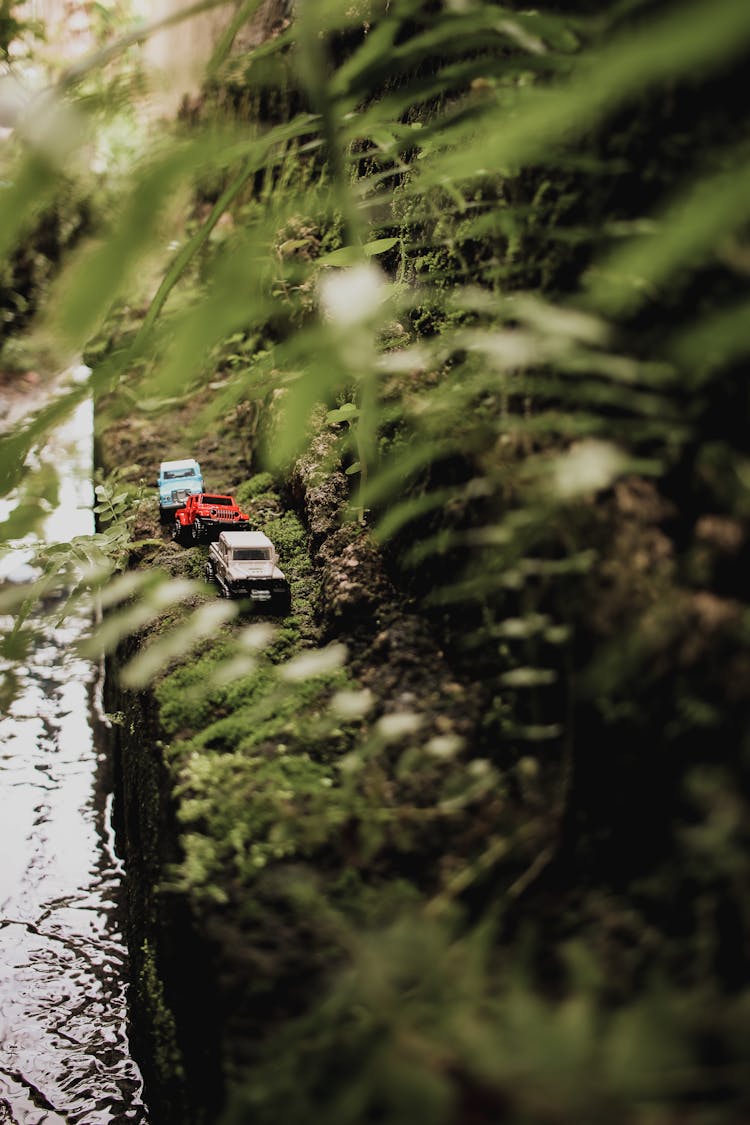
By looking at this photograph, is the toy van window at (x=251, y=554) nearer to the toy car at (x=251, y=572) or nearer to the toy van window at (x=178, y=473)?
the toy car at (x=251, y=572)

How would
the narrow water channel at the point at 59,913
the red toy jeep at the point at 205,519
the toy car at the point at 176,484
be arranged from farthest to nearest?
the toy car at the point at 176,484 → the red toy jeep at the point at 205,519 → the narrow water channel at the point at 59,913

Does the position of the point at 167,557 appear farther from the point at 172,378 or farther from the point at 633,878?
the point at 633,878

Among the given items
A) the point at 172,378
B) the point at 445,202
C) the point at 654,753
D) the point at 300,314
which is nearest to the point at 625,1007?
the point at 654,753

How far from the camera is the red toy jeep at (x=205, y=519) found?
2.40 meters

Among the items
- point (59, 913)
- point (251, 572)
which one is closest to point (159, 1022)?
point (59, 913)

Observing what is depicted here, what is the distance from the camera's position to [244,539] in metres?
2.12

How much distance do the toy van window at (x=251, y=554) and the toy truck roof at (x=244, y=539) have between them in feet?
0.04

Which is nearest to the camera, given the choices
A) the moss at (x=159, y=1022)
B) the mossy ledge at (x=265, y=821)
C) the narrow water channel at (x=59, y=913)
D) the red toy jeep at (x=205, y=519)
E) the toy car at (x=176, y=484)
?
the mossy ledge at (x=265, y=821)

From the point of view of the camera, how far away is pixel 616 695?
50.4 inches

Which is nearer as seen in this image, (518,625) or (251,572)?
(518,625)

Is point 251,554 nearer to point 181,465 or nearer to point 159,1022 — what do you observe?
point 181,465

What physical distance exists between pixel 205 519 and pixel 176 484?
12.1 inches

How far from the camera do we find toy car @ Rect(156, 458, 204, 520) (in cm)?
258

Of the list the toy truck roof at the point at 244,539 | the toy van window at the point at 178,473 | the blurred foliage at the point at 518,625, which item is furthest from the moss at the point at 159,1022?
the toy van window at the point at 178,473
